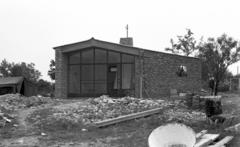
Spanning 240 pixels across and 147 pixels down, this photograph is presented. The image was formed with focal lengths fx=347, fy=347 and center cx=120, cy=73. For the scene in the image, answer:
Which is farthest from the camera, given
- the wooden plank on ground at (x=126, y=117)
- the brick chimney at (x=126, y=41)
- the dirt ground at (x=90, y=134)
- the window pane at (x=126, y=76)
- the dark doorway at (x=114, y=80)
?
the brick chimney at (x=126, y=41)

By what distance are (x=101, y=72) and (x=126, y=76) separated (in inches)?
62.3

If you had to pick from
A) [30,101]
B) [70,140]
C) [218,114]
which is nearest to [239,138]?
[218,114]

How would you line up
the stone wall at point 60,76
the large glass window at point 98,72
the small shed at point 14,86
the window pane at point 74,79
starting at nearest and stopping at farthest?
the large glass window at point 98,72 < the stone wall at point 60,76 < the window pane at point 74,79 < the small shed at point 14,86

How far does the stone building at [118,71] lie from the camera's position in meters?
20.2

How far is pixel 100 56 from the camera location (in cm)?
2127

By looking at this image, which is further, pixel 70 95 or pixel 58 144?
pixel 70 95

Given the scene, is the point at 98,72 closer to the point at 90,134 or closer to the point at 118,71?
the point at 118,71

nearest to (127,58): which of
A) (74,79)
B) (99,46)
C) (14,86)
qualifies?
A: (99,46)

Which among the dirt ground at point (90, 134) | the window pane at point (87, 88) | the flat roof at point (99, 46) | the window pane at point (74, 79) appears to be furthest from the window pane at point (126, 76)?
the dirt ground at point (90, 134)

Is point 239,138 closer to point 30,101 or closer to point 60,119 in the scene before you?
point 60,119

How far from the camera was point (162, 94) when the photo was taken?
66.6 feet

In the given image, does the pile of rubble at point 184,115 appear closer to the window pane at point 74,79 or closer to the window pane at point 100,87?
the window pane at point 100,87

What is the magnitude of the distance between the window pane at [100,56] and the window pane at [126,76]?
4.22 ft

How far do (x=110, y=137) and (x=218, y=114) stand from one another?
141 inches
